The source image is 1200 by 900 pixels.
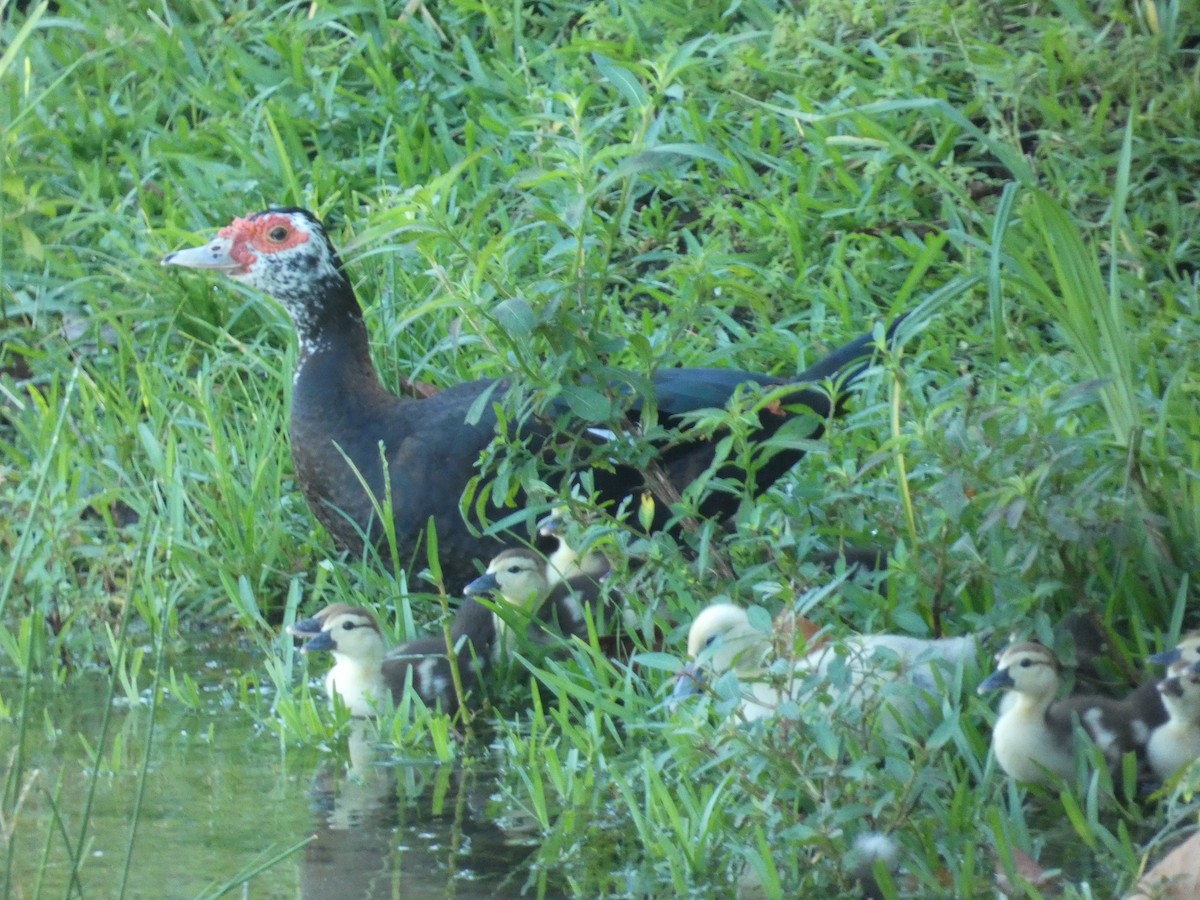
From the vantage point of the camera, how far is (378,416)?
16.9 feet

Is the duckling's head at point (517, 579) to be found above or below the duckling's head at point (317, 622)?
above

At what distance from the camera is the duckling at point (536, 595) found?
4477 mm

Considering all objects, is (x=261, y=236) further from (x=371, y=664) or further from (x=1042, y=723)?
(x=1042, y=723)

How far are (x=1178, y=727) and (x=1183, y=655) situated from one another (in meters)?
0.13

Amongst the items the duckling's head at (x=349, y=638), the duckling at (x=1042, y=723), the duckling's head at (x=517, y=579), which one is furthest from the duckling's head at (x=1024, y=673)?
the duckling's head at (x=349, y=638)

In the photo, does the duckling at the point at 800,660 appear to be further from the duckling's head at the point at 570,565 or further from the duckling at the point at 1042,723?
the duckling's head at the point at 570,565

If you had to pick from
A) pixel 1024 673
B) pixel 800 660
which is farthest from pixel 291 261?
pixel 1024 673

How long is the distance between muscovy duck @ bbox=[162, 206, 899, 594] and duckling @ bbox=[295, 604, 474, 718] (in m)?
0.43

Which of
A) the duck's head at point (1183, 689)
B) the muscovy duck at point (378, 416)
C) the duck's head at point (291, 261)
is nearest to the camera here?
the duck's head at point (1183, 689)

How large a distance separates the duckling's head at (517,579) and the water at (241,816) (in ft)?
1.43

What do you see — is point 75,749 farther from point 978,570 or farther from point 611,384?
point 978,570

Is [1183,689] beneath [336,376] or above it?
beneath

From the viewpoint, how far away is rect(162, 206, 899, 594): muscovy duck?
187 inches

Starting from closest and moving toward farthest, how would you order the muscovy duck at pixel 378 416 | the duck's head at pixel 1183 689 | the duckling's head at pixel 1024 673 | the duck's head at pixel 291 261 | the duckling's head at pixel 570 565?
the duck's head at pixel 1183 689
the duckling's head at pixel 1024 673
the duckling's head at pixel 570 565
the muscovy duck at pixel 378 416
the duck's head at pixel 291 261
